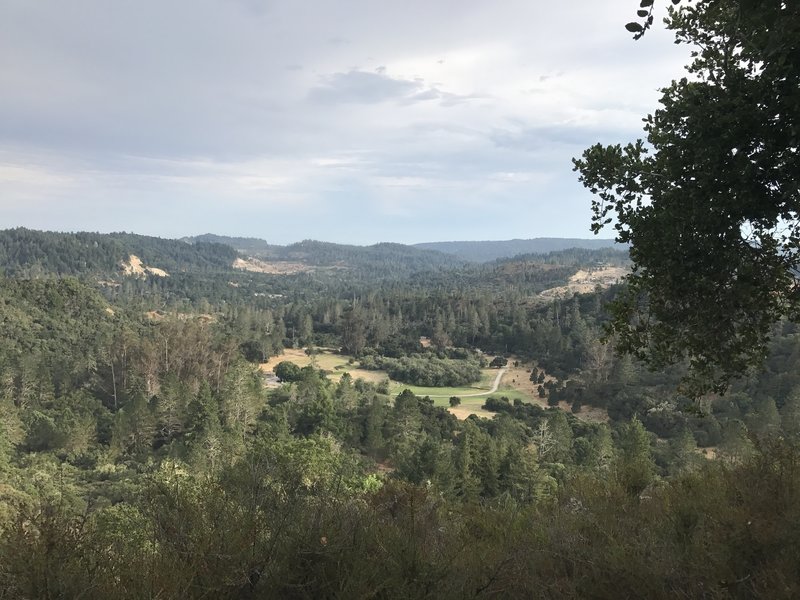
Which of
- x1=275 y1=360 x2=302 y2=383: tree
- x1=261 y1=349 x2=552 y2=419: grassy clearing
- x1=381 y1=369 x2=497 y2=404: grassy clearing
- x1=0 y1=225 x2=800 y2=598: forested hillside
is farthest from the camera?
x1=275 y1=360 x2=302 y2=383: tree

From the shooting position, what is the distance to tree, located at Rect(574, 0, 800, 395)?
491cm

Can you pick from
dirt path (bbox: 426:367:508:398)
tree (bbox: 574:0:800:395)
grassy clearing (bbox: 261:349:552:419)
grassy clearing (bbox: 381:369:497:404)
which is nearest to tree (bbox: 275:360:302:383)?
grassy clearing (bbox: 261:349:552:419)

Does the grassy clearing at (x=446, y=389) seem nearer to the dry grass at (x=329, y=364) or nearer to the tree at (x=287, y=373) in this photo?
the dry grass at (x=329, y=364)

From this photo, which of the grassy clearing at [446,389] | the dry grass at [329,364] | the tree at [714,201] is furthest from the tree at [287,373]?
the tree at [714,201]

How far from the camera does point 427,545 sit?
5.75 metres

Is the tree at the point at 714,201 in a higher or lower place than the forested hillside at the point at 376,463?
higher

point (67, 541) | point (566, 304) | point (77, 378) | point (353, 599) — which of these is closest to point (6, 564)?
point (67, 541)

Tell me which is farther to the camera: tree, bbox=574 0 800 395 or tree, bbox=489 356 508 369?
tree, bbox=489 356 508 369

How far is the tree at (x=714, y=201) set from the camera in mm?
4906

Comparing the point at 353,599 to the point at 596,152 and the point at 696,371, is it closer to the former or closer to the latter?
the point at 696,371

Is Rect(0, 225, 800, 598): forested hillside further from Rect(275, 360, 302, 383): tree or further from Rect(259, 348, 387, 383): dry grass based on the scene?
Rect(259, 348, 387, 383): dry grass

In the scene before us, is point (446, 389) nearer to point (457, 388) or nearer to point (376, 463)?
point (457, 388)

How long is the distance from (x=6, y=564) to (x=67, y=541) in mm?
406

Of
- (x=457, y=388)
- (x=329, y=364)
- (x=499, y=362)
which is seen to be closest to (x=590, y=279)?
(x=499, y=362)
